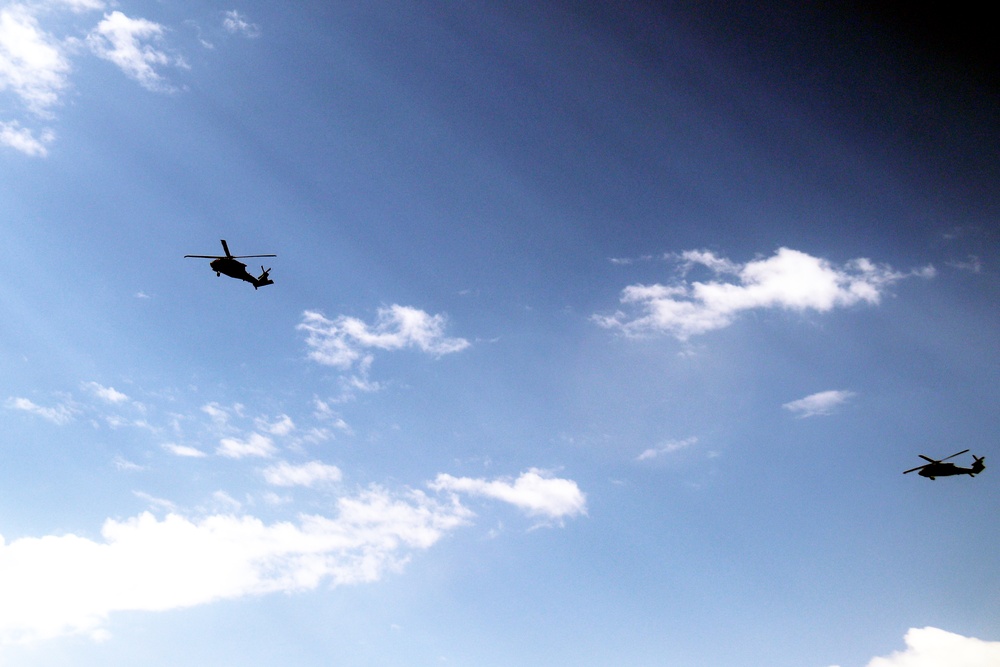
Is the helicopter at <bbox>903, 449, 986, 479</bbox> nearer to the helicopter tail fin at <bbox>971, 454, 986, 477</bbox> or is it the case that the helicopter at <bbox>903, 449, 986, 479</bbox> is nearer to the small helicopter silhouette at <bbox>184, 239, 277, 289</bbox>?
the helicopter tail fin at <bbox>971, 454, 986, 477</bbox>

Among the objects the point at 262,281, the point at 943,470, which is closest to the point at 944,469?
the point at 943,470

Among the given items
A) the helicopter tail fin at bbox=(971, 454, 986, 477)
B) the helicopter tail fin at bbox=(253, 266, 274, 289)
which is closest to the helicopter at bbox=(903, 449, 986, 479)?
the helicopter tail fin at bbox=(971, 454, 986, 477)

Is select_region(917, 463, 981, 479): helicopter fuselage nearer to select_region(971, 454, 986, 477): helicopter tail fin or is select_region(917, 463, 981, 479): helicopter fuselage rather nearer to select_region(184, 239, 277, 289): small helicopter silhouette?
select_region(971, 454, 986, 477): helicopter tail fin

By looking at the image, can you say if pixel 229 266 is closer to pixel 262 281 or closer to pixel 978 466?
pixel 262 281

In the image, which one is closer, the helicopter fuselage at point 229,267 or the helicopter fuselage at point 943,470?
the helicopter fuselage at point 229,267

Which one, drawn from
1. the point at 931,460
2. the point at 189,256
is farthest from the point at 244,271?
the point at 931,460

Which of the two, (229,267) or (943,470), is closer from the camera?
(229,267)

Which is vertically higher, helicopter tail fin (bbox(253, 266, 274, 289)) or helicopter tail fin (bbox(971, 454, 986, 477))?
helicopter tail fin (bbox(253, 266, 274, 289))

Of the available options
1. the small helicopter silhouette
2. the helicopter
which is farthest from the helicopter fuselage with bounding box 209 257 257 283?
the helicopter

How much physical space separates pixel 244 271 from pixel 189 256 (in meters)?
7.69

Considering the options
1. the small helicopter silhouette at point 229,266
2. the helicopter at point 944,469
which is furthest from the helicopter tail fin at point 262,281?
the helicopter at point 944,469

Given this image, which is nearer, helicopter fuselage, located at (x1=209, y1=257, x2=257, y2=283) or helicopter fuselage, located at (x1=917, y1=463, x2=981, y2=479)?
helicopter fuselage, located at (x1=209, y1=257, x2=257, y2=283)

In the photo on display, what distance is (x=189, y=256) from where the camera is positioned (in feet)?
154

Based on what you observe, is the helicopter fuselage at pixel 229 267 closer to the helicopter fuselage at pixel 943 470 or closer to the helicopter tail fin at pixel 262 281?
the helicopter tail fin at pixel 262 281
